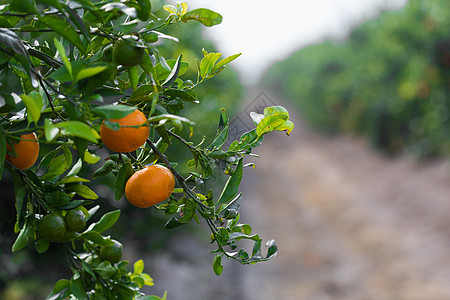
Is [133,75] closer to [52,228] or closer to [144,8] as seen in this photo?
[144,8]

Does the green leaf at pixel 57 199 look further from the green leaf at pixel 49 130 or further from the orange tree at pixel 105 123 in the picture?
the green leaf at pixel 49 130

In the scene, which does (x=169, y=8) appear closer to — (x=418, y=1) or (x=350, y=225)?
(x=350, y=225)

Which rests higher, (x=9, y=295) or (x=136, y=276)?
(x=136, y=276)

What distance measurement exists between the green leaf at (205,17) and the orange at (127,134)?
5.6 inches

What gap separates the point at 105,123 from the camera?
46 cm

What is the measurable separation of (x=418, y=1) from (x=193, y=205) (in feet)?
21.7

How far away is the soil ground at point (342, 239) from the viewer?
3.40m

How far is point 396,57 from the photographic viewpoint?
705 cm

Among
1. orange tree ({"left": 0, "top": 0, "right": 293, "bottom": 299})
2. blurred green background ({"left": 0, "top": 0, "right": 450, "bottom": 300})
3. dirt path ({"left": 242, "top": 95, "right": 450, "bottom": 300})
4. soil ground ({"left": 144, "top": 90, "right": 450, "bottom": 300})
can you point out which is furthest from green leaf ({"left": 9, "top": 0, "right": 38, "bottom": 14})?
dirt path ({"left": 242, "top": 95, "right": 450, "bottom": 300})

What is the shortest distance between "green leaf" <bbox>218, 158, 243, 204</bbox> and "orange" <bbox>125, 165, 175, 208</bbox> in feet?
0.26

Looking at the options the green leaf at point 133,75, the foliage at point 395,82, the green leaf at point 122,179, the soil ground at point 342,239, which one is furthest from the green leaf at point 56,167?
the foliage at point 395,82

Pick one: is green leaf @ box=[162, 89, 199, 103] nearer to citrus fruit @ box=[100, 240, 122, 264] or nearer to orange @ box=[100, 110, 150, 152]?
orange @ box=[100, 110, 150, 152]

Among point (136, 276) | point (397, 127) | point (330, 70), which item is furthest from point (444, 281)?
point (330, 70)

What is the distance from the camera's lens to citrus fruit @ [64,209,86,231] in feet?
2.10
